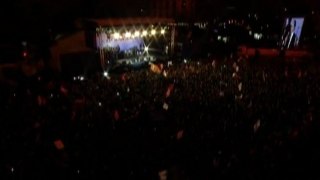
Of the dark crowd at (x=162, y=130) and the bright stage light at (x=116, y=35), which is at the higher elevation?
the bright stage light at (x=116, y=35)

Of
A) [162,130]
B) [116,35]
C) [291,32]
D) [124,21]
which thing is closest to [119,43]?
[116,35]

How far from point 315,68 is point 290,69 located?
1.37 metres

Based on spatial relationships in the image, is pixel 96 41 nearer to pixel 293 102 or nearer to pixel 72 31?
pixel 72 31

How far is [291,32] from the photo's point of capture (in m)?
27.5

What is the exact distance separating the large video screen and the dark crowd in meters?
13.0

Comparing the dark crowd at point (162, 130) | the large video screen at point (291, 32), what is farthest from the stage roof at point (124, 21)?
the large video screen at point (291, 32)

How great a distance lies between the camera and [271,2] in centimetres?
3216

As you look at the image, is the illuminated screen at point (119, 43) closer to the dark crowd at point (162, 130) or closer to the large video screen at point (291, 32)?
the dark crowd at point (162, 130)

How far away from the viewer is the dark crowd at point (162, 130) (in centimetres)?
754

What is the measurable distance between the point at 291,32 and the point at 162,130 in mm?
20771

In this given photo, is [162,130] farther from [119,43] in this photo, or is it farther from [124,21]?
[119,43]

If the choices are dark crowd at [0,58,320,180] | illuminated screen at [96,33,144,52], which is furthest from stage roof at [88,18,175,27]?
dark crowd at [0,58,320,180]

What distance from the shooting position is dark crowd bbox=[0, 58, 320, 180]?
24.7 ft

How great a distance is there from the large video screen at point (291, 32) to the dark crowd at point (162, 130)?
42.5 feet
